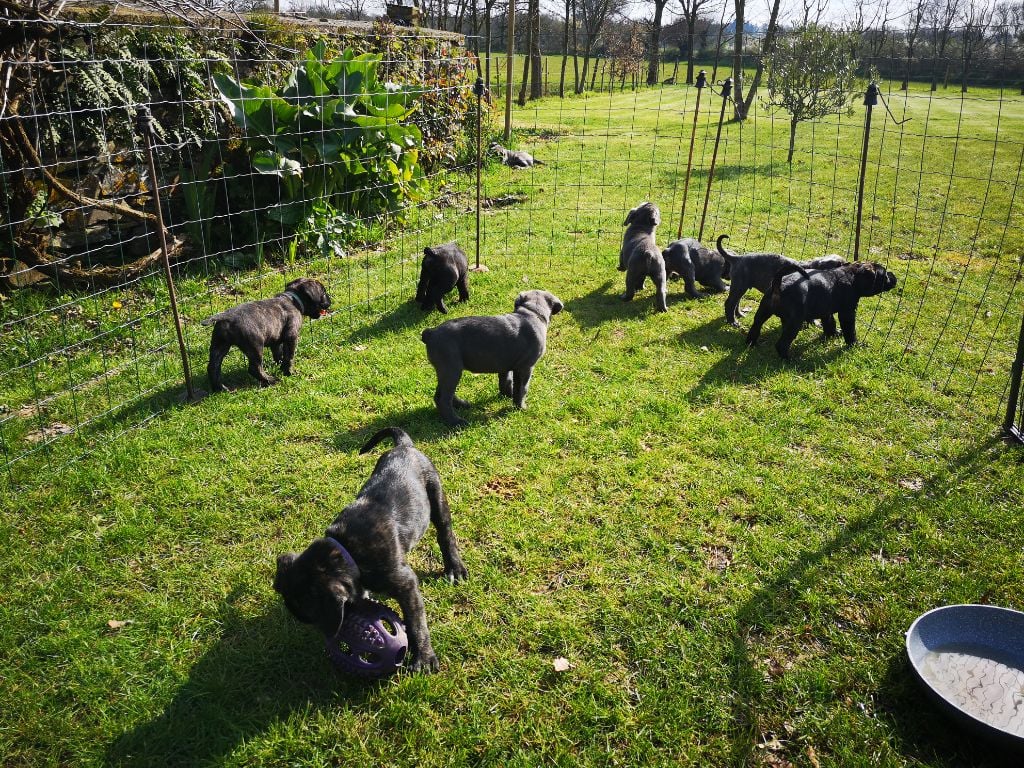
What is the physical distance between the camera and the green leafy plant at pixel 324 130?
1006cm

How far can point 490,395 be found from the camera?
23.1 ft

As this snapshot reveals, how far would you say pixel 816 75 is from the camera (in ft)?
58.2

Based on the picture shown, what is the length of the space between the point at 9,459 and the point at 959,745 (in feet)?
23.2

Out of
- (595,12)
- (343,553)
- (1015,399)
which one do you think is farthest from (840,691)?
(595,12)

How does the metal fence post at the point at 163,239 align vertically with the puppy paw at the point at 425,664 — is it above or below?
above

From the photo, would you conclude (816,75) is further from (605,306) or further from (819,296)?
(819,296)

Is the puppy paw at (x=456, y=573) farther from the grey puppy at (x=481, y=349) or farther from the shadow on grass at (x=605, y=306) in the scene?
the shadow on grass at (x=605, y=306)

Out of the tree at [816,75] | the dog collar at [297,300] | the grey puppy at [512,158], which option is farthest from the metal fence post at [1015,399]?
the tree at [816,75]

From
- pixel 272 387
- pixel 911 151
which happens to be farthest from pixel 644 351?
pixel 911 151

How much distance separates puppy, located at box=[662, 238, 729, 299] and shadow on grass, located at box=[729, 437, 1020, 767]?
4.74 meters

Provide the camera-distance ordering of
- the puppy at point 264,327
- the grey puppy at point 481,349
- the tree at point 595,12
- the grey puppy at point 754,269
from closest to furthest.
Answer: the grey puppy at point 481,349 → the puppy at point 264,327 → the grey puppy at point 754,269 → the tree at point 595,12

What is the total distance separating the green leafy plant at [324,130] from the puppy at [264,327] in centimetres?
312

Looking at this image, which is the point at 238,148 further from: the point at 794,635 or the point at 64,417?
the point at 794,635

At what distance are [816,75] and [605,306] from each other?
12.9 metres
